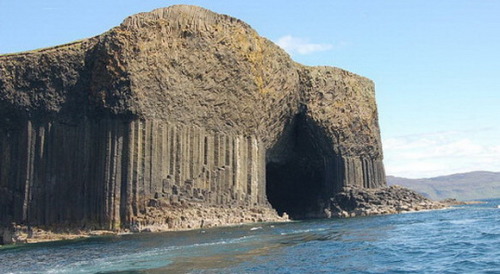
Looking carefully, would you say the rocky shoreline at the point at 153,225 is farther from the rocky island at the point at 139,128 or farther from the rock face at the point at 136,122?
the rock face at the point at 136,122

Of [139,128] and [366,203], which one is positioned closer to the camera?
[139,128]

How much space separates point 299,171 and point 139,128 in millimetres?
32246

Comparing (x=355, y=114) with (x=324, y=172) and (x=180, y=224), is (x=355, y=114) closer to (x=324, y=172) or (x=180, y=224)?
(x=324, y=172)

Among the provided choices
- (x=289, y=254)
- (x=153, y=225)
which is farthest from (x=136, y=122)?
(x=289, y=254)

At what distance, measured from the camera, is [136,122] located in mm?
55000

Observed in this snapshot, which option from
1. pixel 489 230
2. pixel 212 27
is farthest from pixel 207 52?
pixel 489 230

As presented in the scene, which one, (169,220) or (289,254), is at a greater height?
(169,220)

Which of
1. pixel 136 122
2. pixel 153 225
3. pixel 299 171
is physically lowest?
pixel 153 225

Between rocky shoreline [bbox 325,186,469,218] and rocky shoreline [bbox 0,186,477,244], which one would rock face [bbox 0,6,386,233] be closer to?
rocky shoreline [bbox 0,186,477,244]

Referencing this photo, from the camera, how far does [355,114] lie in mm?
82812

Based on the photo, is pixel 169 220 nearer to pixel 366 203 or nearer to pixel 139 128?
pixel 139 128

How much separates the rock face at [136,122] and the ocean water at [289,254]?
13644 millimetres

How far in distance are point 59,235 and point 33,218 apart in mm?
3463

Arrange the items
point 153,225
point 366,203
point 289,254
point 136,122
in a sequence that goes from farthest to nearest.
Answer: point 366,203 → point 136,122 → point 153,225 → point 289,254
